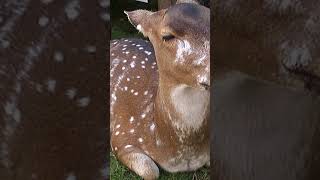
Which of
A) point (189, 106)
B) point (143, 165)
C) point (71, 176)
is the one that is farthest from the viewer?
point (143, 165)

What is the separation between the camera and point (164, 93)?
2.78m

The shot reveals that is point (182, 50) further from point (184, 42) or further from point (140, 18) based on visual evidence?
point (140, 18)

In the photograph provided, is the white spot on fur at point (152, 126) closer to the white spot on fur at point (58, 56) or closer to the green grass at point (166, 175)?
the green grass at point (166, 175)

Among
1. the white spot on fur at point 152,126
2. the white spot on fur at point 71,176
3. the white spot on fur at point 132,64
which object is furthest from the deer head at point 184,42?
the white spot on fur at point 71,176

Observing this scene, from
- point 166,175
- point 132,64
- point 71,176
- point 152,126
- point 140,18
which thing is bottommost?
point 166,175

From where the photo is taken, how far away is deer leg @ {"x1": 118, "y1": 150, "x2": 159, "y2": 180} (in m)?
2.80

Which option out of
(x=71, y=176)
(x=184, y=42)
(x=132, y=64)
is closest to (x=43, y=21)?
(x=71, y=176)

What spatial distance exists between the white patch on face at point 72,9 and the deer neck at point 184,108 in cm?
208

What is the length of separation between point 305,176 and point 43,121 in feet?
0.73

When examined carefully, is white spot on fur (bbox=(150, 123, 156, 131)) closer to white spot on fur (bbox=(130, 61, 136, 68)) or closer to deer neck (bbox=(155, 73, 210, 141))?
deer neck (bbox=(155, 73, 210, 141))

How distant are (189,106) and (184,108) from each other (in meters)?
0.03

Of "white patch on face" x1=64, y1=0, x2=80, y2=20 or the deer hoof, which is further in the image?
the deer hoof

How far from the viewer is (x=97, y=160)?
1.94 feet

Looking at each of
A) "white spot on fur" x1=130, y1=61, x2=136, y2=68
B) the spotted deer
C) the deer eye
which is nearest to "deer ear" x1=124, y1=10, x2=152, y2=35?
the spotted deer
